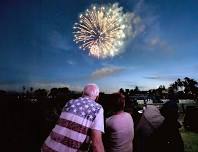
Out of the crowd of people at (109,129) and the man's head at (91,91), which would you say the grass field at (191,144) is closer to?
the crowd of people at (109,129)

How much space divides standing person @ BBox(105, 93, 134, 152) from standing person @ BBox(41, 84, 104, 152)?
45.3 inches

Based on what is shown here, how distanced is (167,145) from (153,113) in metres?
0.82

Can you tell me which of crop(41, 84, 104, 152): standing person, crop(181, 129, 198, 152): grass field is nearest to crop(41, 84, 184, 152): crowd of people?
crop(41, 84, 104, 152): standing person

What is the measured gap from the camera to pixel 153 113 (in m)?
6.98

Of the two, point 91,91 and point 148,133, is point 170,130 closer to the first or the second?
point 148,133

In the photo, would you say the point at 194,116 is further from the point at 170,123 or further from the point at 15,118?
the point at 170,123

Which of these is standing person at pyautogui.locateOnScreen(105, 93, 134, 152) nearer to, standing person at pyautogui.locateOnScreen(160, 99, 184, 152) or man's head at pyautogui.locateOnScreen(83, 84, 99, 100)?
man's head at pyautogui.locateOnScreen(83, 84, 99, 100)

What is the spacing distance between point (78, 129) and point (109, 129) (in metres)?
1.43

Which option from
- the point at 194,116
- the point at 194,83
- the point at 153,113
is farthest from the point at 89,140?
the point at 194,83

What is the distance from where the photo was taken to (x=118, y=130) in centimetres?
614

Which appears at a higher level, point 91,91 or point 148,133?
point 91,91

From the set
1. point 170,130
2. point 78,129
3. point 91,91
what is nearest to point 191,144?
point 170,130

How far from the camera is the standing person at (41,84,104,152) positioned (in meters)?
4.81

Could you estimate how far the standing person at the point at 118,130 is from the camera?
6.11 meters
